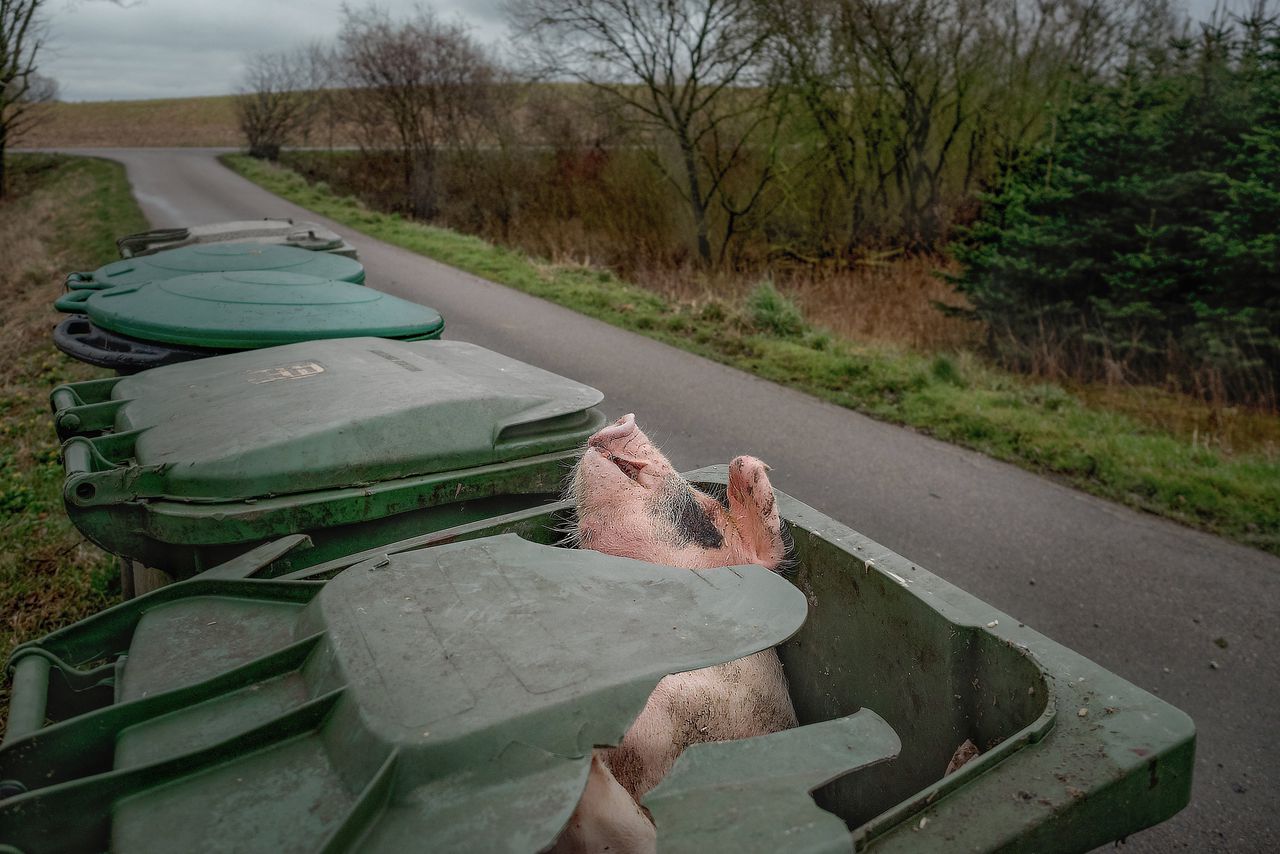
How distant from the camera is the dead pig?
1.79 meters

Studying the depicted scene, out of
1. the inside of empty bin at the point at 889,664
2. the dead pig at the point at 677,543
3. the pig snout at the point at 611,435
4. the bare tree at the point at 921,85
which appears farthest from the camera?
the bare tree at the point at 921,85

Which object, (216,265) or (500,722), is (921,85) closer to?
(216,265)

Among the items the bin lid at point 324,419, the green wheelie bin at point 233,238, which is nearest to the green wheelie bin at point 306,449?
the bin lid at point 324,419

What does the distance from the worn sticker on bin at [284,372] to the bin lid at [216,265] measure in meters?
1.61

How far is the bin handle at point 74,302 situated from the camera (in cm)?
380

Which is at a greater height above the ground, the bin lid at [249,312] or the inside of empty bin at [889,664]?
the bin lid at [249,312]

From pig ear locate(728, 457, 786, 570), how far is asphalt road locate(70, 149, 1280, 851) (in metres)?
1.79

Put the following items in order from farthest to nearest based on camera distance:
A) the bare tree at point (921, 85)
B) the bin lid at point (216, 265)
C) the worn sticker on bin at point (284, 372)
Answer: the bare tree at point (921, 85) → the bin lid at point (216, 265) → the worn sticker on bin at point (284, 372)

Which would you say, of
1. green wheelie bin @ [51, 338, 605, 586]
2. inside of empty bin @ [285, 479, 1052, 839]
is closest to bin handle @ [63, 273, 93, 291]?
green wheelie bin @ [51, 338, 605, 586]

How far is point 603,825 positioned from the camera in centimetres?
146

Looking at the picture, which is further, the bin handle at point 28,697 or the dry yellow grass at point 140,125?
the dry yellow grass at point 140,125

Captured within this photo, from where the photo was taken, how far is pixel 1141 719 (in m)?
1.40

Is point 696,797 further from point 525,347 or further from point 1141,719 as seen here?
point 525,347

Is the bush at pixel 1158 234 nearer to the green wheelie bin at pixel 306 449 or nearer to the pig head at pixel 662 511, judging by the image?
the pig head at pixel 662 511
